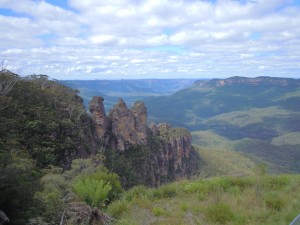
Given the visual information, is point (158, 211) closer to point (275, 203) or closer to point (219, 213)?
point (219, 213)

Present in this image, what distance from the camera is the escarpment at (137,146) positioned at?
56.6 m

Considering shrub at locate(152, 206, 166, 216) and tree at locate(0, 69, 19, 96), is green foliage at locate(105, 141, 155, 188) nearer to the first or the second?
tree at locate(0, 69, 19, 96)

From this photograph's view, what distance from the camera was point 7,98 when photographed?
116 ft

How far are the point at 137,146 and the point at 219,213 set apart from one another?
A: 6184 centimetres

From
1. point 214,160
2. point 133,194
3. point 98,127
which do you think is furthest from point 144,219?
point 214,160

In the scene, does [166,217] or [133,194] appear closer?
[166,217]

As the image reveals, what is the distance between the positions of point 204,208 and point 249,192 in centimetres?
150

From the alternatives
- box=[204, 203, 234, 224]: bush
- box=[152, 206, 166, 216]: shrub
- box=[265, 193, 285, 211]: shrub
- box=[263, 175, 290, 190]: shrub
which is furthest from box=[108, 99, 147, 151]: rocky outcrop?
box=[204, 203, 234, 224]: bush

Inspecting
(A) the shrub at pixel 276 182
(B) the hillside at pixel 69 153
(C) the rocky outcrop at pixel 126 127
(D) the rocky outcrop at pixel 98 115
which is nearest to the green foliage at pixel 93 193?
(B) the hillside at pixel 69 153

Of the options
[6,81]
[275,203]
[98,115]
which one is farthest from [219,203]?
[98,115]

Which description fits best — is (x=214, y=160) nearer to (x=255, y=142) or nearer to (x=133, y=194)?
(x=255, y=142)

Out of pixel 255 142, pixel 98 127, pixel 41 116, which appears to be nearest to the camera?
pixel 41 116

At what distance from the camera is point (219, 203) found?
6.79 metres

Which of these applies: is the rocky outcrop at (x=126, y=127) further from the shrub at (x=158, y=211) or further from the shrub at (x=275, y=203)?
the shrub at (x=275, y=203)
